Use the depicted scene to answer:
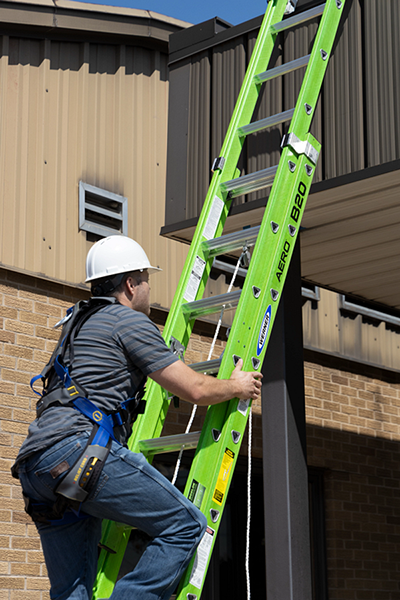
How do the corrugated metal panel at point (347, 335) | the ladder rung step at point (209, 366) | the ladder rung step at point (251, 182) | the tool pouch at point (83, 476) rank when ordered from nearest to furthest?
the tool pouch at point (83, 476) < the ladder rung step at point (209, 366) < the ladder rung step at point (251, 182) < the corrugated metal panel at point (347, 335)

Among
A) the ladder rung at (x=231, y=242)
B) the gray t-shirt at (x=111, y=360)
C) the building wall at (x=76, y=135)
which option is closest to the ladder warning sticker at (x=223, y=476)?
the gray t-shirt at (x=111, y=360)

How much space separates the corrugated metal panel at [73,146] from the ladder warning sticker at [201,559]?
14.7 ft

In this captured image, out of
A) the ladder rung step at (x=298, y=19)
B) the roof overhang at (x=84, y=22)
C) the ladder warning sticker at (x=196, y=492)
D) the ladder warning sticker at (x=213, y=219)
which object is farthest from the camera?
the roof overhang at (x=84, y=22)

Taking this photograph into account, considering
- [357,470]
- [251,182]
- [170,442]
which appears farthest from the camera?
[357,470]

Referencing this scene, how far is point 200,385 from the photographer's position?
344 centimetres

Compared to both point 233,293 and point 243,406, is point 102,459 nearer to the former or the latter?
point 243,406

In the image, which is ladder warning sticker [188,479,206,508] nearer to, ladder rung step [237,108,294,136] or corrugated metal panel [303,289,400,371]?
ladder rung step [237,108,294,136]

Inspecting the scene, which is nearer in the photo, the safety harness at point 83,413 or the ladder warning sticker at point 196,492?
the safety harness at point 83,413

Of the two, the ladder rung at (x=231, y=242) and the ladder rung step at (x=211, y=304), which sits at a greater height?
the ladder rung at (x=231, y=242)

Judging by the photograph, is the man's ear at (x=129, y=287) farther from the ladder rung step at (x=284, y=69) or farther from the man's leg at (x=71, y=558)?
the ladder rung step at (x=284, y=69)

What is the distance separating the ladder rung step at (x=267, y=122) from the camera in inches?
187

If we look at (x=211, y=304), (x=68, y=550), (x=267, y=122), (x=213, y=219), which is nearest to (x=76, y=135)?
(x=267, y=122)

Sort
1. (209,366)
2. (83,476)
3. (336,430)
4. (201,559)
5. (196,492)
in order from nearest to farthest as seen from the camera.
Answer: (83,476)
(201,559)
(196,492)
(209,366)
(336,430)

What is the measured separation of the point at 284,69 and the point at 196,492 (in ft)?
8.96
